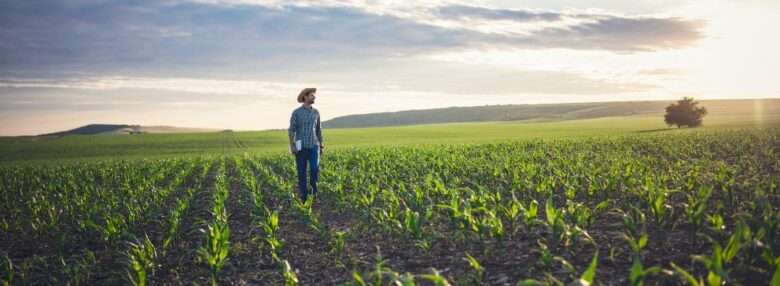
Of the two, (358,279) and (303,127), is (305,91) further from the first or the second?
(358,279)

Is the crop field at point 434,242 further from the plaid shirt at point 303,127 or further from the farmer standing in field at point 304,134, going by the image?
the plaid shirt at point 303,127

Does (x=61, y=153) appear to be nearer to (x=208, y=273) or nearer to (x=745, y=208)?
(x=208, y=273)

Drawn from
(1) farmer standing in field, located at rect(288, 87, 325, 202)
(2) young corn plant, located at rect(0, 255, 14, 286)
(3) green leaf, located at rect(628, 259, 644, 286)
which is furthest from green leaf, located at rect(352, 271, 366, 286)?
(1) farmer standing in field, located at rect(288, 87, 325, 202)

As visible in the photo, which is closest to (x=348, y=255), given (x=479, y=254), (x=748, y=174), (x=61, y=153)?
(x=479, y=254)

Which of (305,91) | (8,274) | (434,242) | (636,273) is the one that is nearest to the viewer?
(636,273)

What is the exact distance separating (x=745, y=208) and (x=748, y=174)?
19.2 ft

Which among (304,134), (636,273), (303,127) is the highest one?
(303,127)

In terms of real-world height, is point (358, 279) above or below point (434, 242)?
above

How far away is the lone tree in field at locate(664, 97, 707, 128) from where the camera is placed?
244 feet

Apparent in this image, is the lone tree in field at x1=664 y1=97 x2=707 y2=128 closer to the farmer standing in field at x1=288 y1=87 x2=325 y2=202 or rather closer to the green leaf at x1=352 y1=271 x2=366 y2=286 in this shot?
the farmer standing in field at x1=288 y1=87 x2=325 y2=202

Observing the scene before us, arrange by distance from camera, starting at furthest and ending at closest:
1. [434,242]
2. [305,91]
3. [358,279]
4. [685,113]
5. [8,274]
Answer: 1. [685,113]
2. [305,91]
3. [434,242]
4. [8,274]
5. [358,279]

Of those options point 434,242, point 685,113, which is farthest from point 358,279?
point 685,113

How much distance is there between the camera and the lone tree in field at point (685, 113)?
7431 cm

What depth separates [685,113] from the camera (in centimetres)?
7475
